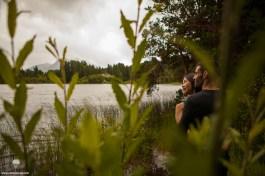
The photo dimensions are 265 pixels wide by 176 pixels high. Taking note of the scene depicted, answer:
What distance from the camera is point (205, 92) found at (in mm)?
3426

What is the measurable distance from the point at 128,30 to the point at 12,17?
1.06 ft

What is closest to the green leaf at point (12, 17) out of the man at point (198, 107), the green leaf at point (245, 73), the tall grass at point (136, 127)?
the tall grass at point (136, 127)

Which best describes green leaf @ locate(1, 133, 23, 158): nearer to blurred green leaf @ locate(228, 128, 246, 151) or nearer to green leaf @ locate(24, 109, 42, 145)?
green leaf @ locate(24, 109, 42, 145)

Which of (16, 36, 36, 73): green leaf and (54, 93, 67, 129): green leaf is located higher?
(16, 36, 36, 73): green leaf

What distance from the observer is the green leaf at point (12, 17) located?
59 cm

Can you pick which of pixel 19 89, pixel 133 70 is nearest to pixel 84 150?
pixel 19 89

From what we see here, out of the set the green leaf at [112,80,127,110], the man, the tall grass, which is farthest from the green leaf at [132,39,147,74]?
the man

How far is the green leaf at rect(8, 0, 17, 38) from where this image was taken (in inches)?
23.0

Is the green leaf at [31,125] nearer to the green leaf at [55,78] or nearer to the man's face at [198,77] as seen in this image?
the green leaf at [55,78]

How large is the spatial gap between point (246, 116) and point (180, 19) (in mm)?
6410

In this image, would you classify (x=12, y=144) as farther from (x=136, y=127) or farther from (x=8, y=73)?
(x=136, y=127)

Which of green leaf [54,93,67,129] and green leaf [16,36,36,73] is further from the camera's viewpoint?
green leaf [54,93,67,129]

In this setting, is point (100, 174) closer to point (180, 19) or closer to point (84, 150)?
point (84, 150)

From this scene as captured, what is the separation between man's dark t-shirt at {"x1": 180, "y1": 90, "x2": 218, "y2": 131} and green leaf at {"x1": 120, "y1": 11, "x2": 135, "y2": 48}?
2.52 metres
